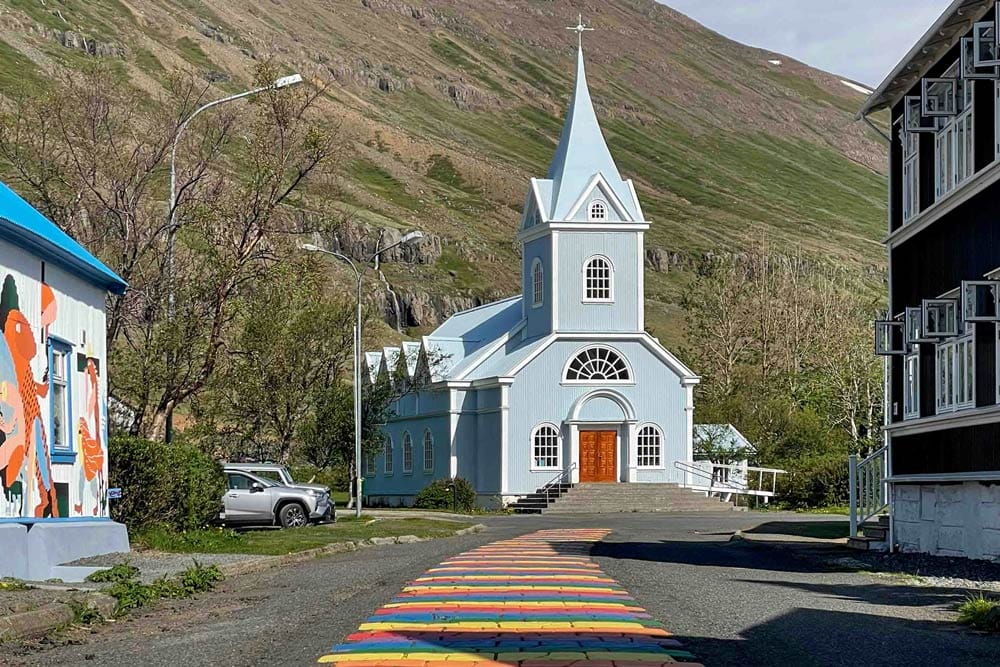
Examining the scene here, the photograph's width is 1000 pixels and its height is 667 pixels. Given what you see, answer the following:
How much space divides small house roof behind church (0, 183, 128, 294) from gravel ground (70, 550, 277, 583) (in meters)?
4.36

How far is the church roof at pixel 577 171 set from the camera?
56531mm

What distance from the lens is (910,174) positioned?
83.9 feet

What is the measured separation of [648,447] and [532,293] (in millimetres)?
7730

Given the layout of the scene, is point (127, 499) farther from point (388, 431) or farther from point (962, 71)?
point (388, 431)

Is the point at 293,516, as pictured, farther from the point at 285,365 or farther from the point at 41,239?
the point at 41,239

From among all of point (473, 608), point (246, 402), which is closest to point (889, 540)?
point (473, 608)

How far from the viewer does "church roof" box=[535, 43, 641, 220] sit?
56.5 m

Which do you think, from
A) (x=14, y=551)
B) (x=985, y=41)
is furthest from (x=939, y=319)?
(x=14, y=551)

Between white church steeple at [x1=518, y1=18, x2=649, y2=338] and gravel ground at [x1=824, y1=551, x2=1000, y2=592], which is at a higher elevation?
white church steeple at [x1=518, y1=18, x2=649, y2=338]

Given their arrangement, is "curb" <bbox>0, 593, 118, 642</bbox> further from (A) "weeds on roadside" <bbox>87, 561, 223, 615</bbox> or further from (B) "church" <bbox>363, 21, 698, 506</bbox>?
(B) "church" <bbox>363, 21, 698, 506</bbox>

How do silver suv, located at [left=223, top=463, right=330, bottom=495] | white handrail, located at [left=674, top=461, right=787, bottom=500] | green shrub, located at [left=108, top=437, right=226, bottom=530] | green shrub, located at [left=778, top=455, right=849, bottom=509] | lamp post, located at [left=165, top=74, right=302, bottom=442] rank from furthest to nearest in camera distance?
1. white handrail, located at [left=674, top=461, right=787, bottom=500]
2. green shrub, located at [left=778, top=455, right=849, bottom=509]
3. silver suv, located at [left=223, top=463, right=330, bottom=495]
4. lamp post, located at [left=165, top=74, right=302, bottom=442]
5. green shrub, located at [left=108, top=437, right=226, bottom=530]

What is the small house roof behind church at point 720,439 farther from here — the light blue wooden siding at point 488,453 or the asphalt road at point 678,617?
the asphalt road at point 678,617

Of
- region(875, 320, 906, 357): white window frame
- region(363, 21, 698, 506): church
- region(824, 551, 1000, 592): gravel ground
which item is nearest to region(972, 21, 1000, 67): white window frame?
region(875, 320, 906, 357): white window frame

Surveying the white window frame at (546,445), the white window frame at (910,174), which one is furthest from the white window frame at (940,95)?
the white window frame at (546,445)
